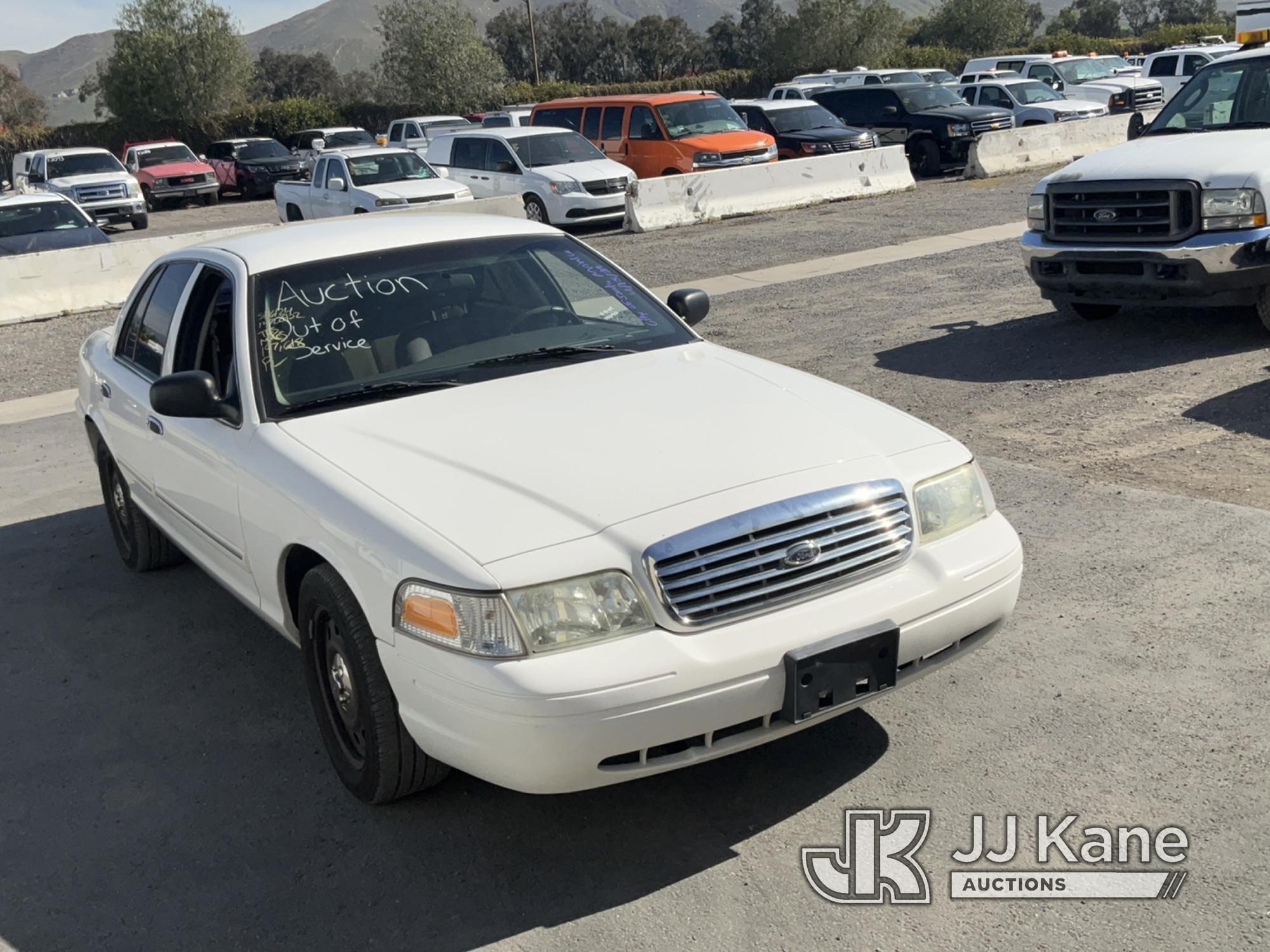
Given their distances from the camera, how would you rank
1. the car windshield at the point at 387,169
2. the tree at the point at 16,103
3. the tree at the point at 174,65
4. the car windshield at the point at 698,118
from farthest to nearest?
the tree at the point at 16,103 → the tree at the point at 174,65 → the car windshield at the point at 698,118 → the car windshield at the point at 387,169

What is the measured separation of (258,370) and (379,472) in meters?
0.92

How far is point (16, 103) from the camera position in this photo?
9944 centimetres

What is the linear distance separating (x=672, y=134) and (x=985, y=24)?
5475 cm

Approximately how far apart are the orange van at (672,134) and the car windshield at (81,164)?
12.5 m

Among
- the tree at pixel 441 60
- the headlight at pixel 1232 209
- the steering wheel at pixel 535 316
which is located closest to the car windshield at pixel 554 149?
the headlight at pixel 1232 209

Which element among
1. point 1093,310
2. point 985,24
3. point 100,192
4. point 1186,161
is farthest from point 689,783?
point 985,24

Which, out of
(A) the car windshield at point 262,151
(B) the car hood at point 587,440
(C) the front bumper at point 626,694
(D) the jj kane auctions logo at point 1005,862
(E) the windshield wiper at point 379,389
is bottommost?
(D) the jj kane auctions logo at point 1005,862

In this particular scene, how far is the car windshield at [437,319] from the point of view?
180 inches

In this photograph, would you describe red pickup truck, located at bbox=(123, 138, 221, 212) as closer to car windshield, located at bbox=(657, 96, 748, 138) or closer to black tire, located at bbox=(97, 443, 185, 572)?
car windshield, located at bbox=(657, 96, 748, 138)

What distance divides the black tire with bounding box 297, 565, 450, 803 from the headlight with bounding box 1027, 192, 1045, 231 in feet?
23.2

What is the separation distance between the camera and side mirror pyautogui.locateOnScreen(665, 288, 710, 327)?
5.43 metres

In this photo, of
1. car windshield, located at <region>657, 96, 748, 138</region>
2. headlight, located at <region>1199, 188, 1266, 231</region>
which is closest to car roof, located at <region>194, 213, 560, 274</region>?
headlight, located at <region>1199, 188, 1266, 231</region>

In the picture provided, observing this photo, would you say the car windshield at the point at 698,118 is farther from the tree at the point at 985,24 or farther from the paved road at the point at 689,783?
the tree at the point at 985,24

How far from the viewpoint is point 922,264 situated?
14.0 metres
